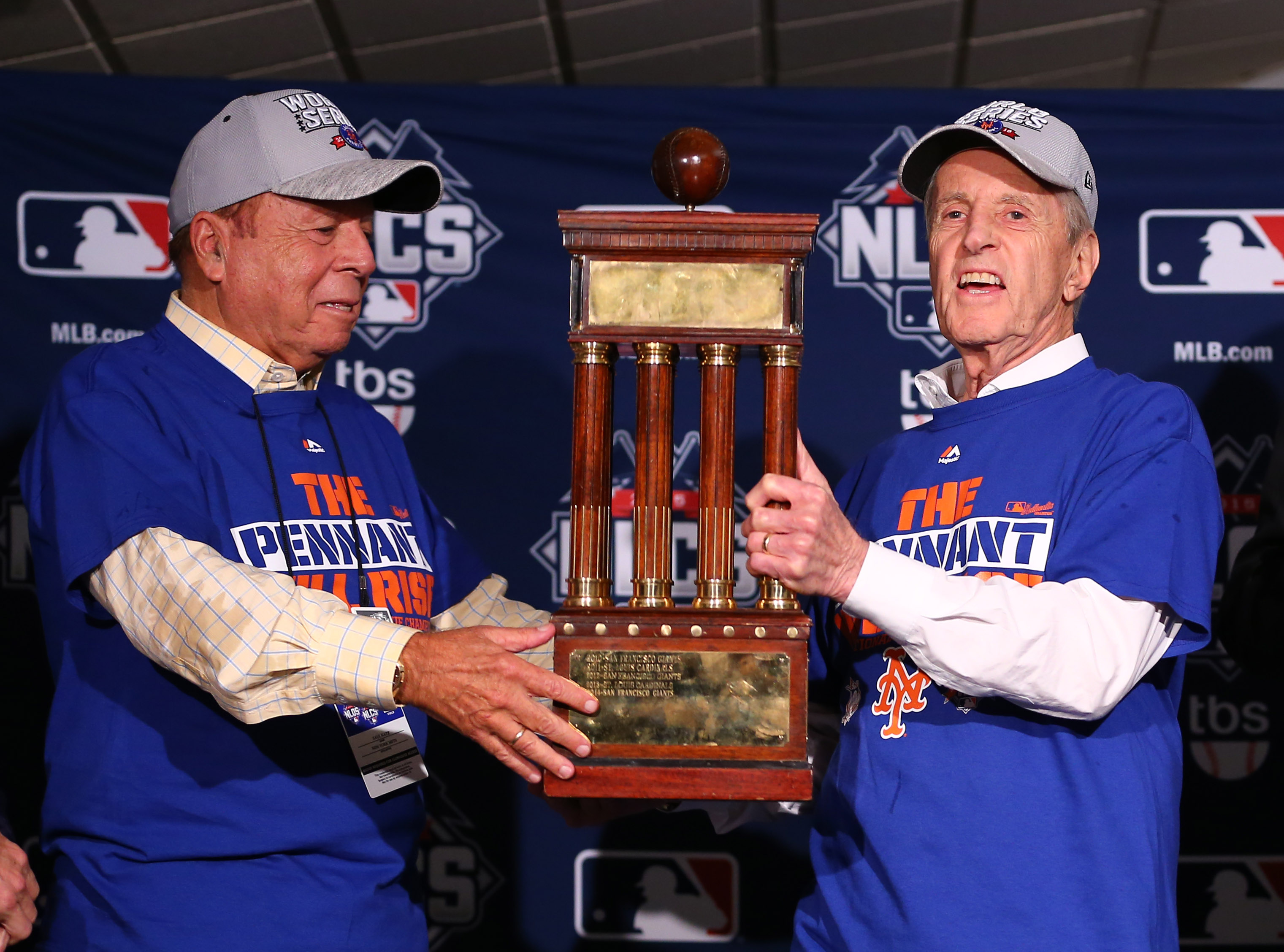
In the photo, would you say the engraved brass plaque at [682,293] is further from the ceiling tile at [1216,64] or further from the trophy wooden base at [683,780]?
the ceiling tile at [1216,64]

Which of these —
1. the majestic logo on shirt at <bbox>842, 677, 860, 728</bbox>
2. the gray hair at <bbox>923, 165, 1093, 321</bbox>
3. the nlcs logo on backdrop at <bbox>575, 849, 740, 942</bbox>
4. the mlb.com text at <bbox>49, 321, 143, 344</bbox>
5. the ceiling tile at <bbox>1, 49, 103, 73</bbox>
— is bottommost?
the nlcs logo on backdrop at <bbox>575, 849, 740, 942</bbox>

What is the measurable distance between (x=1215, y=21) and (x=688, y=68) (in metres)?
1.59

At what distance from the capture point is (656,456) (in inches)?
65.6

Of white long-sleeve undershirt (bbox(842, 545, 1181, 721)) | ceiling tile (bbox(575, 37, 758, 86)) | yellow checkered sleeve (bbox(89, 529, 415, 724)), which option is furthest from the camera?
ceiling tile (bbox(575, 37, 758, 86))

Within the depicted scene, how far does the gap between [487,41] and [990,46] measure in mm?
1538

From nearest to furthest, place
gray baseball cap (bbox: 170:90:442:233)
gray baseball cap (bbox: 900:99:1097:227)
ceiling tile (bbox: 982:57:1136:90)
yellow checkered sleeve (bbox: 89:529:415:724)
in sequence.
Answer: yellow checkered sleeve (bbox: 89:529:415:724), gray baseball cap (bbox: 900:99:1097:227), gray baseball cap (bbox: 170:90:442:233), ceiling tile (bbox: 982:57:1136:90)

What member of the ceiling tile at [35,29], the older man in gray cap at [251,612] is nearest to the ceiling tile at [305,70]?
the ceiling tile at [35,29]

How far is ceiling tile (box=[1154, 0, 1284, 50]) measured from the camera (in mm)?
3791

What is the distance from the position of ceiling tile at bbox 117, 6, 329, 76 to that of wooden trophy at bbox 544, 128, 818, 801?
227cm

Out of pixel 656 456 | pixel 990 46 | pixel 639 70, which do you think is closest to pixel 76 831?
pixel 656 456

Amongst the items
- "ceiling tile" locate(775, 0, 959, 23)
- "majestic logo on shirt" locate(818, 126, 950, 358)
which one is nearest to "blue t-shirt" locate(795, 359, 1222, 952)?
"majestic logo on shirt" locate(818, 126, 950, 358)

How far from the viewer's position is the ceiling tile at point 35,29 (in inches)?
131

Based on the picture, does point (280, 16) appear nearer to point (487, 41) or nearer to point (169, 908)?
point (487, 41)

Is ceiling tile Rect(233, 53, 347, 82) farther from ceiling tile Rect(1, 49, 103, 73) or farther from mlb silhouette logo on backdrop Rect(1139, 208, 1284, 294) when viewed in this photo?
mlb silhouette logo on backdrop Rect(1139, 208, 1284, 294)
